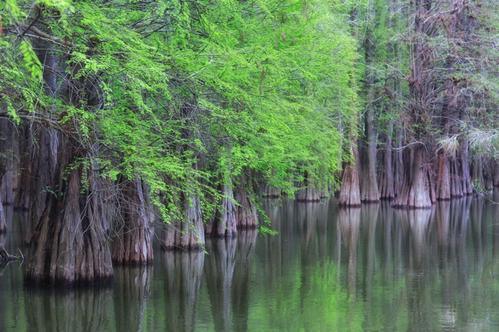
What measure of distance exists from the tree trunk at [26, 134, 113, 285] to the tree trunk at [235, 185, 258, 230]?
8916 mm

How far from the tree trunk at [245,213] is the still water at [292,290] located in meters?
0.63

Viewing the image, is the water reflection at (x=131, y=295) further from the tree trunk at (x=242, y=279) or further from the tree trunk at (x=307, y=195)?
the tree trunk at (x=307, y=195)

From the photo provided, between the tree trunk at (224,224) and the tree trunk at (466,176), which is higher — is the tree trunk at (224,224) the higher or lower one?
the lower one

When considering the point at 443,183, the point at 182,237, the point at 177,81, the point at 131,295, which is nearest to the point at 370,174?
the point at 443,183

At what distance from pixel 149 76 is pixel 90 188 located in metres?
3.31

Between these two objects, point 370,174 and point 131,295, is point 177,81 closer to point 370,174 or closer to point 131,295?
point 131,295

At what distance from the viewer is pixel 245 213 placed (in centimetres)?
2234

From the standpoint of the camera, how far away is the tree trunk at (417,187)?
31344 millimetres

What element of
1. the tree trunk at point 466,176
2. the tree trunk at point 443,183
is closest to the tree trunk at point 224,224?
the tree trunk at point 443,183

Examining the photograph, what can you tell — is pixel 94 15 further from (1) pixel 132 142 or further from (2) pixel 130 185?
(2) pixel 130 185

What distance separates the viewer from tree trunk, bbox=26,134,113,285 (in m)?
12.5

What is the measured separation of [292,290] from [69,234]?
12.5 ft

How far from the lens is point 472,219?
27.2 m

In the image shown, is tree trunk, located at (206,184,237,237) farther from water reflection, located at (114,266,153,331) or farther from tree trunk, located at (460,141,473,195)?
tree trunk, located at (460,141,473,195)
